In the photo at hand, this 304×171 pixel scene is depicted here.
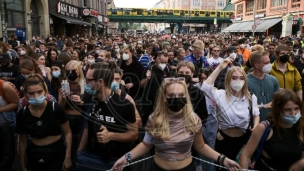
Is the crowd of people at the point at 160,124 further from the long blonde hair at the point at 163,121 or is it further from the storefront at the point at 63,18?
the storefront at the point at 63,18

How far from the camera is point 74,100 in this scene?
372 cm

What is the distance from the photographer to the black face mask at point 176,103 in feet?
8.39

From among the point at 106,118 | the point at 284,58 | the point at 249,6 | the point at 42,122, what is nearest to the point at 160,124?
the point at 106,118

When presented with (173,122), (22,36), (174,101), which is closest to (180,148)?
(173,122)

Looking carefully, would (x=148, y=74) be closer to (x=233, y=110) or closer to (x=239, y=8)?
(x=233, y=110)

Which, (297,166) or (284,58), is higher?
(284,58)

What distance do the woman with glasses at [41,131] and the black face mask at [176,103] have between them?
4.58 ft

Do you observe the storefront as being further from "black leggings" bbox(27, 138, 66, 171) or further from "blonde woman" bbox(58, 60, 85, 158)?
"black leggings" bbox(27, 138, 66, 171)

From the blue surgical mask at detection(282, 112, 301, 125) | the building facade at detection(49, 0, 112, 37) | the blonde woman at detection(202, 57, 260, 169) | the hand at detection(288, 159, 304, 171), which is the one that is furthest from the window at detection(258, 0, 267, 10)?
the hand at detection(288, 159, 304, 171)

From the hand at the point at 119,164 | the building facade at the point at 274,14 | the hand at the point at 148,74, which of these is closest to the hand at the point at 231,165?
the hand at the point at 119,164

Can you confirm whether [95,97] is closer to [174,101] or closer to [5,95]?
[174,101]

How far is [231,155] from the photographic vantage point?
3391 mm

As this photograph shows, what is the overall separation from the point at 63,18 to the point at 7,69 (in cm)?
2186

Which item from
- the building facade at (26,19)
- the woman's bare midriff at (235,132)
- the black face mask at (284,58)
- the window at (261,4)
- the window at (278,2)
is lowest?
the woman's bare midriff at (235,132)
